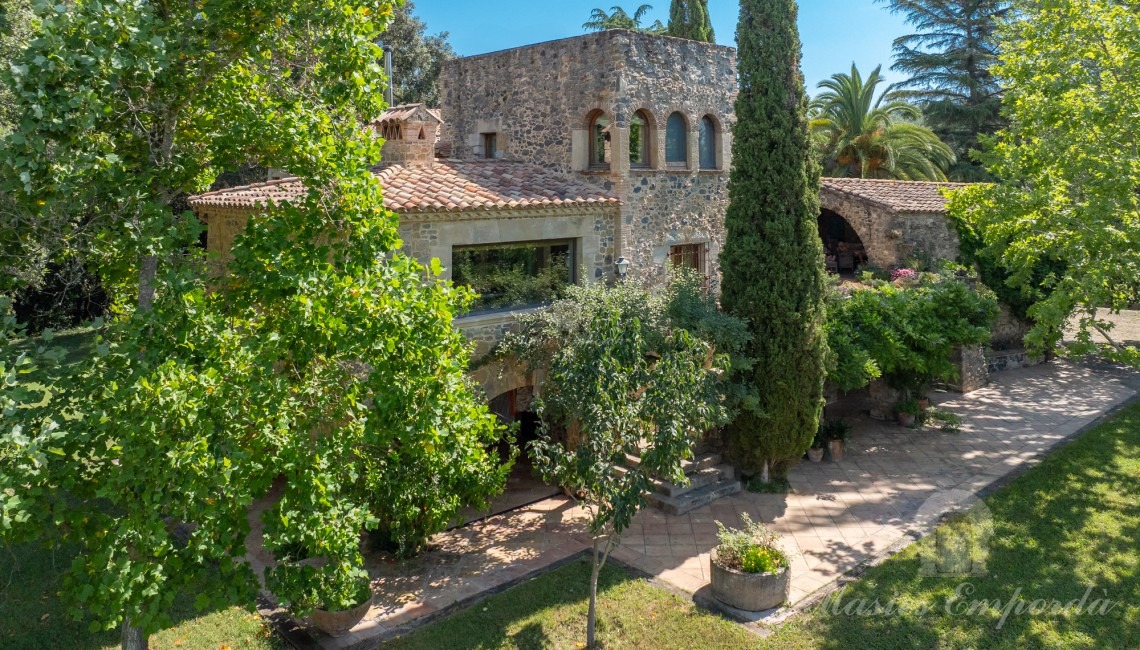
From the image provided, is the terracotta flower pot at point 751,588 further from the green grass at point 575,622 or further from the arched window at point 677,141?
the arched window at point 677,141

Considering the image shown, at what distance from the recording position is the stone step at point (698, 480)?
11.6 meters

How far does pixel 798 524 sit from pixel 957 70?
110 feet

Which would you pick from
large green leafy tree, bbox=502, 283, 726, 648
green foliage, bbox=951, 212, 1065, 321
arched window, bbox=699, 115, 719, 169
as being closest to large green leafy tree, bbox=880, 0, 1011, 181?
green foliage, bbox=951, 212, 1065, 321

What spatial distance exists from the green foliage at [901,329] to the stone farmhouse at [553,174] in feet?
11.0

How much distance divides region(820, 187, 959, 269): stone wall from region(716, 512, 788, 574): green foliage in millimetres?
13772

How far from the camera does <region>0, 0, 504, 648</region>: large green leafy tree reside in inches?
196

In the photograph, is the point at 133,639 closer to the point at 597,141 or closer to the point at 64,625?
the point at 64,625

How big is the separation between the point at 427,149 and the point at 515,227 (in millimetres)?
2627

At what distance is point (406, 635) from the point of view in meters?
8.08

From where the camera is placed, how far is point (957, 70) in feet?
120

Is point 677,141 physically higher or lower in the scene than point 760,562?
higher

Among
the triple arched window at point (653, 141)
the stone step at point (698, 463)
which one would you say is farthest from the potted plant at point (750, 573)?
the triple arched window at point (653, 141)

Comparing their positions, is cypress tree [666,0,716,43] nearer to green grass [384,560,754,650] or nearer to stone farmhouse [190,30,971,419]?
stone farmhouse [190,30,971,419]

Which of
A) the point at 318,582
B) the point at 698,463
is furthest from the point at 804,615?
the point at 318,582
